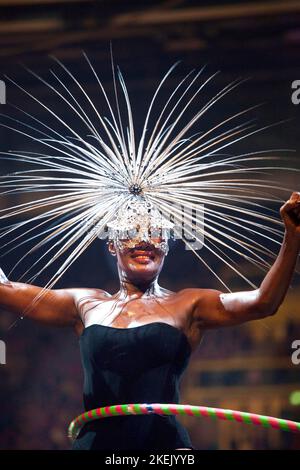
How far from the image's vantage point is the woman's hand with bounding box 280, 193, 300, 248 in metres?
2.04

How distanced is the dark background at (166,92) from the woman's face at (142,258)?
57 centimetres

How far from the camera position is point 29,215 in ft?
9.77

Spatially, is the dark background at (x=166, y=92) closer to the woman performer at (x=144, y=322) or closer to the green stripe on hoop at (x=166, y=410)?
the woman performer at (x=144, y=322)

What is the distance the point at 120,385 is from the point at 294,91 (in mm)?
1010

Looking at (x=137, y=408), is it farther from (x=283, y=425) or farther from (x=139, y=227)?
(x=139, y=227)

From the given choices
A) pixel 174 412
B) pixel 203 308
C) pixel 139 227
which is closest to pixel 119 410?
pixel 174 412

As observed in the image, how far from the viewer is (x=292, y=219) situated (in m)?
2.05

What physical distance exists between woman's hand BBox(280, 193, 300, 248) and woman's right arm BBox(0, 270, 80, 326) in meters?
0.59

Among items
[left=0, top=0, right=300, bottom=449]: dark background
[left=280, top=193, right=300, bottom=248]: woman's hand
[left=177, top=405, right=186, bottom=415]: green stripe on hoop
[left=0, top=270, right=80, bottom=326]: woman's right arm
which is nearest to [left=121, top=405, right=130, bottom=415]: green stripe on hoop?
[left=177, top=405, right=186, bottom=415]: green stripe on hoop

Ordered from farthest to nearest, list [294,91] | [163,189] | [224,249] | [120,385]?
[224,249], [294,91], [163,189], [120,385]

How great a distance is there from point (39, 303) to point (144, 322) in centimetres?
29

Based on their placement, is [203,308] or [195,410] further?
[203,308]

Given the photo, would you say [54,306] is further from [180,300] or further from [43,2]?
[43,2]

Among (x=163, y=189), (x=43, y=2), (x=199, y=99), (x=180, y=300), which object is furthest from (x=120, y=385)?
(x=43, y=2)
